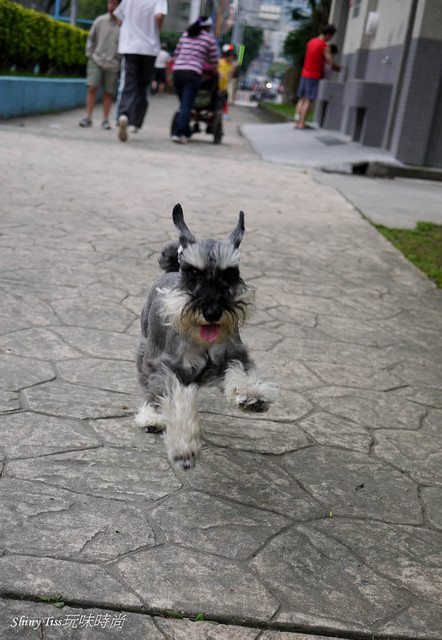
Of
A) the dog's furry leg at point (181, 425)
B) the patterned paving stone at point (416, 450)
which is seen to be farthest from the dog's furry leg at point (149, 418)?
the patterned paving stone at point (416, 450)

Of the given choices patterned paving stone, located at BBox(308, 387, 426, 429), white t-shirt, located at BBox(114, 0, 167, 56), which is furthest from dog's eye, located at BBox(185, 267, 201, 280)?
white t-shirt, located at BBox(114, 0, 167, 56)

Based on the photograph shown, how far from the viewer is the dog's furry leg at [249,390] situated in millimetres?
3227

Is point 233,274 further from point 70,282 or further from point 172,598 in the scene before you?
point 70,282

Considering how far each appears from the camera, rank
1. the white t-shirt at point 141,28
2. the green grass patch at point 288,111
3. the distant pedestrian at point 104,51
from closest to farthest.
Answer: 1. the white t-shirt at point 141,28
2. the distant pedestrian at point 104,51
3. the green grass patch at point 288,111

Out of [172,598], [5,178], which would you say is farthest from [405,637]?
[5,178]

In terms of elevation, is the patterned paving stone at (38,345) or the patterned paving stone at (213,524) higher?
the patterned paving stone at (38,345)

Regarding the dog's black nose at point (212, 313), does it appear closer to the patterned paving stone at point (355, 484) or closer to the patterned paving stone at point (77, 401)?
the patterned paving stone at point (355, 484)

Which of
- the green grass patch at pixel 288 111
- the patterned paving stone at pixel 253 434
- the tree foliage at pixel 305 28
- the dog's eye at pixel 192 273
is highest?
the tree foliage at pixel 305 28

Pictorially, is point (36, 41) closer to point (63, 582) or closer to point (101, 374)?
point (101, 374)

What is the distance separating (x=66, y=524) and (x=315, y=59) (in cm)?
1747

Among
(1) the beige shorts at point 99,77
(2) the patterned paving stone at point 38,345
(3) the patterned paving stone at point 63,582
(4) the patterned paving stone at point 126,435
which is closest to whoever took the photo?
(3) the patterned paving stone at point 63,582

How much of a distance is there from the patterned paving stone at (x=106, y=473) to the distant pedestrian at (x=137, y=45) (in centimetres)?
1150

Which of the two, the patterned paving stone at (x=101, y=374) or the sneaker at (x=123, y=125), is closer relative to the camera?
the patterned paving stone at (x=101, y=374)

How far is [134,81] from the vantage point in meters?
14.0
